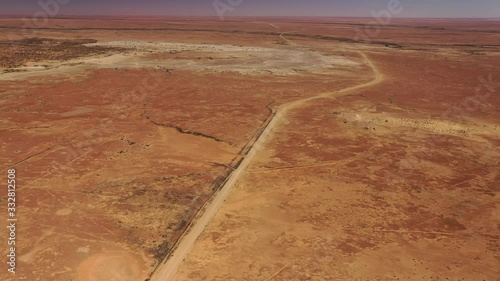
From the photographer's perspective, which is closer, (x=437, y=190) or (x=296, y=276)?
(x=296, y=276)

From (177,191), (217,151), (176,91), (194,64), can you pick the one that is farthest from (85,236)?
(194,64)

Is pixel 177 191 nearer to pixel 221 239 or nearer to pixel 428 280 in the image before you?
pixel 221 239

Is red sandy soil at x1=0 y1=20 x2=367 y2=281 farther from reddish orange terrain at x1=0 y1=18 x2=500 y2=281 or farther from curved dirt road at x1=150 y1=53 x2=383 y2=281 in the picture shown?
curved dirt road at x1=150 y1=53 x2=383 y2=281

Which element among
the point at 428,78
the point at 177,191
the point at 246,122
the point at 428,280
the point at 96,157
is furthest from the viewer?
the point at 428,78

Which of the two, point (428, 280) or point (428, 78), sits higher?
point (428, 78)

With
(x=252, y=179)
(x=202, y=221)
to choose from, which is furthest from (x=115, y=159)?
(x=202, y=221)

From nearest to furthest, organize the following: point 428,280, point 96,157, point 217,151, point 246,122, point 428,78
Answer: point 428,280 → point 96,157 → point 217,151 → point 246,122 → point 428,78

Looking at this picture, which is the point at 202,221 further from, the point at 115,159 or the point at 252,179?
the point at 115,159

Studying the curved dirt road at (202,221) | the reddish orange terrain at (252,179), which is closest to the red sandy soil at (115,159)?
the reddish orange terrain at (252,179)

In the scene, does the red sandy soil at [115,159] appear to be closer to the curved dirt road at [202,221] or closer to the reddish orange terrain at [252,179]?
the reddish orange terrain at [252,179]
